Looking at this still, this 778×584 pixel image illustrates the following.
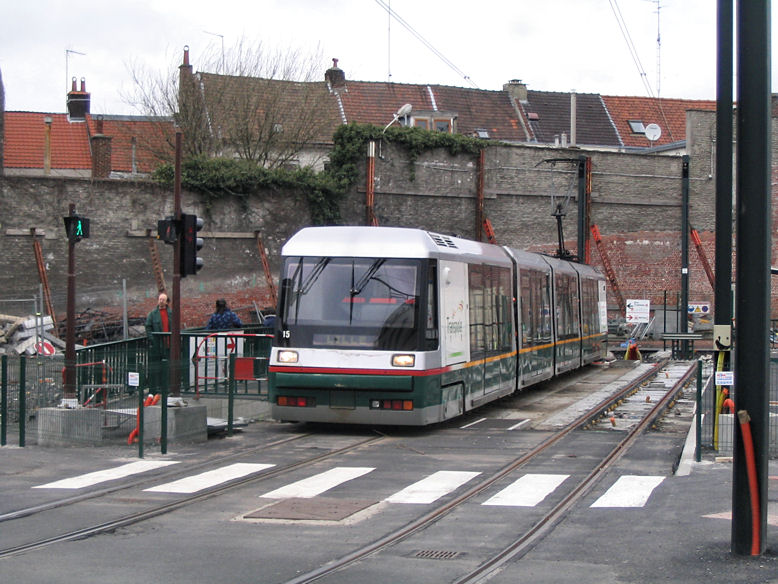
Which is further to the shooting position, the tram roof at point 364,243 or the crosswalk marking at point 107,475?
the tram roof at point 364,243

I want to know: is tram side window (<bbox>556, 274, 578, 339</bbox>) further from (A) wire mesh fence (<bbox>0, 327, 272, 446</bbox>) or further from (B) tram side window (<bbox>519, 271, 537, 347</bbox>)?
(A) wire mesh fence (<bbox>0, 327, 272, 446</bbox>)

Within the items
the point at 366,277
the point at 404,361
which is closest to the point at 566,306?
the point at 366,277

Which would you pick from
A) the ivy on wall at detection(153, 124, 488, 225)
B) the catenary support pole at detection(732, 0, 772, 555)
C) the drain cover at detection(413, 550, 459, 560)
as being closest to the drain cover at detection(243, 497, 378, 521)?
the drain cover at detection(413, 550, 459, 560)

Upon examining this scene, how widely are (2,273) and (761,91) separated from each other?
2702 centimetres

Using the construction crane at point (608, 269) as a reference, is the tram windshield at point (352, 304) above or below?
below

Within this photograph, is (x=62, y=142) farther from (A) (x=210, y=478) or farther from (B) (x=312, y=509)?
(B) (x=312, y=509)

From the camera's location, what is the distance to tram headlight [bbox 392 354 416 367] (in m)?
15.2

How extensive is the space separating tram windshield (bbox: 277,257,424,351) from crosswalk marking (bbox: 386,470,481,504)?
3228mm

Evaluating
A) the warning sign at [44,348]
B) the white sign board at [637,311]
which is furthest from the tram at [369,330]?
the white sign board at [637,311]

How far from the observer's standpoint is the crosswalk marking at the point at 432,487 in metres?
10.8

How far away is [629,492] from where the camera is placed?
35.9ft

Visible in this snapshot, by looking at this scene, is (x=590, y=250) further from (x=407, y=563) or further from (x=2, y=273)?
(x=407, y=563)

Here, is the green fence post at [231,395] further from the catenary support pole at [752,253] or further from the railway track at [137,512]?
the catenary support pole at [752,253]

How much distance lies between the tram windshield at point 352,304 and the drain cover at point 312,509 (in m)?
4.73
